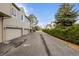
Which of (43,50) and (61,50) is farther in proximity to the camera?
(43,50)

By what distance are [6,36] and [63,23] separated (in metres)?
14.3

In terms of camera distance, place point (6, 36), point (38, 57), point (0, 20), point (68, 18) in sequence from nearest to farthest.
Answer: point (38, 57), point (0, 20), point (6, 36), point (68, 18)

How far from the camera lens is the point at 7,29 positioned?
1398 centimetres

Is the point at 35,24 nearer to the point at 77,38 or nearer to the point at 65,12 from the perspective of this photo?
the point at 65,12

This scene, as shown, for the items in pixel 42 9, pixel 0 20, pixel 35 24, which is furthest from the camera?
pixel 35 24

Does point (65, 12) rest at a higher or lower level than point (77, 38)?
higher

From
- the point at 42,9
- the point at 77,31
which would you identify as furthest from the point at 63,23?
the point at 77,31

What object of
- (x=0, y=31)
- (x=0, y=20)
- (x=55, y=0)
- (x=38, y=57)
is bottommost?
(x=38, y=57)

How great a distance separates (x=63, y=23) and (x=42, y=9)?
610 cm

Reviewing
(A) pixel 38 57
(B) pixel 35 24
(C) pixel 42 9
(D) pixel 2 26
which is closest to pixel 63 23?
(C) pixel 42 9

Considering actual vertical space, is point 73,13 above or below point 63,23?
above

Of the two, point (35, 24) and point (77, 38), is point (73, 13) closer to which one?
point (77, 38)

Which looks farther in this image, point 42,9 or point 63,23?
point 63,23

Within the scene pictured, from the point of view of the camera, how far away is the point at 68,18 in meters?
24.9
